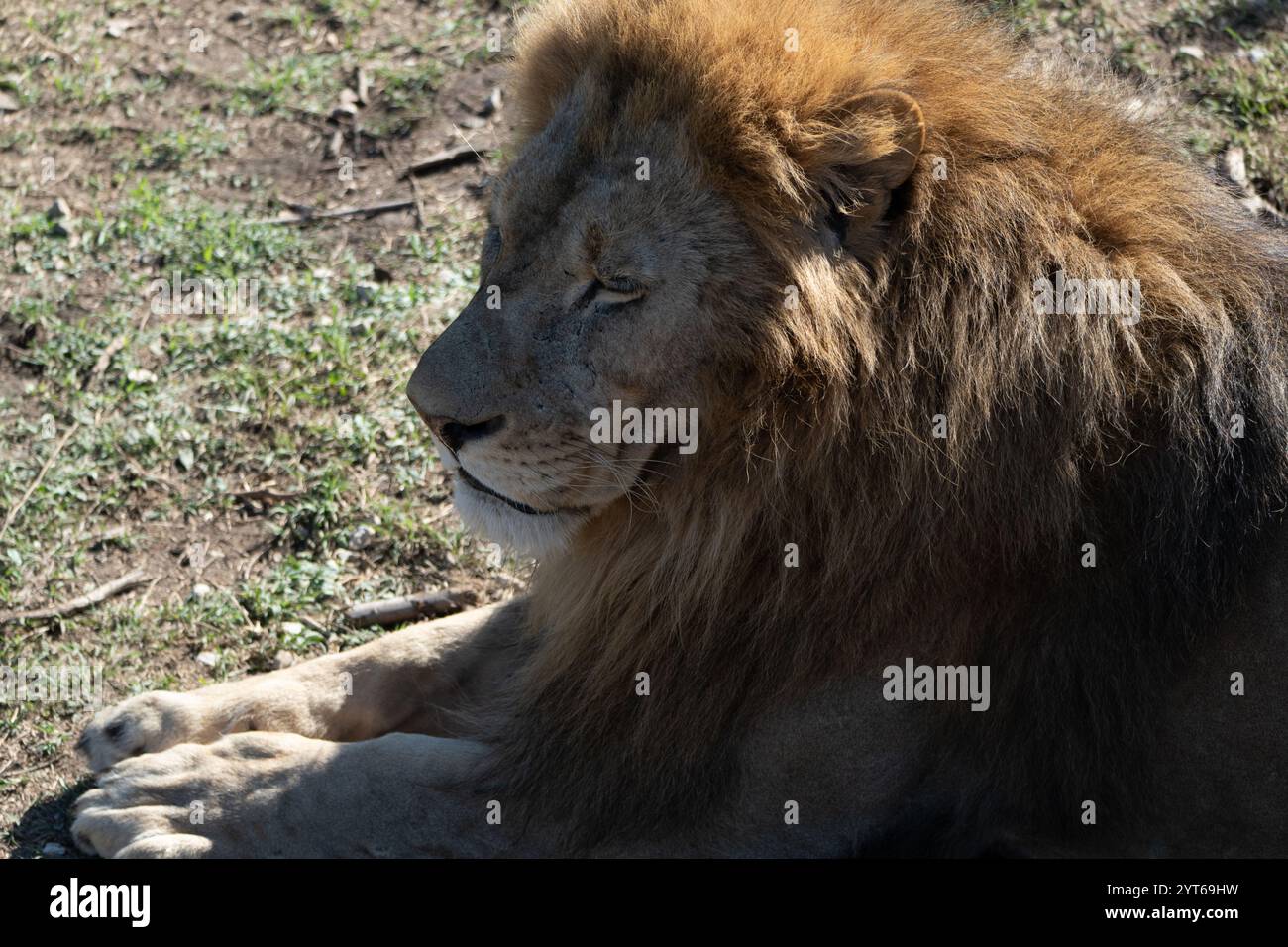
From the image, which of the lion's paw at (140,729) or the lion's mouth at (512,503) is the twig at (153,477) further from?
the lion's mouth at (512,503)

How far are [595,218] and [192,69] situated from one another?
4.71 m

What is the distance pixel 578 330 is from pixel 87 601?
2.47 meters

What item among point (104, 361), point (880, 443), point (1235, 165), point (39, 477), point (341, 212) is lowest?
point (39, 477)

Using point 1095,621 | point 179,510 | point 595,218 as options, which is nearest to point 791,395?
point 595,218

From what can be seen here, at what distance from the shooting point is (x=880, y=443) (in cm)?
336

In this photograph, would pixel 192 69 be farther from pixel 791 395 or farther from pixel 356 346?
pixel 791 395

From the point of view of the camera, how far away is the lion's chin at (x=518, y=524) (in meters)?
3.70

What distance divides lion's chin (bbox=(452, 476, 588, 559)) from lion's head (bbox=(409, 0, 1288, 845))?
0.06 m

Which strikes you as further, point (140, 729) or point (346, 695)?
point (346, 695)

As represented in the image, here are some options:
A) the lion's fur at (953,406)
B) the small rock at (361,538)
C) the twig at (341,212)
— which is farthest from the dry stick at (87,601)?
the lion's fur at (953,406)

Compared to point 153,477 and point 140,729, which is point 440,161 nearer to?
point 153,477

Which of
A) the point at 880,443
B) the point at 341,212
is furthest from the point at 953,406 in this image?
the point at 341,212

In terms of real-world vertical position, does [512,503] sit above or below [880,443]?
below

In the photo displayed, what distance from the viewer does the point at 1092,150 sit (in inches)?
142
